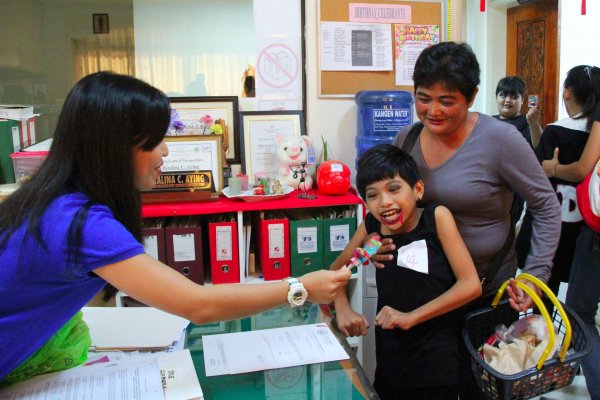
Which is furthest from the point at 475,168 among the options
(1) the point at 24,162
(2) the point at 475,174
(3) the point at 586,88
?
(1) the point at 24,162

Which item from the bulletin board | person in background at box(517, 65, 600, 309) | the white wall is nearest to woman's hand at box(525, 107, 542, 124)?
person in background at box(517, 65, 600, 309)

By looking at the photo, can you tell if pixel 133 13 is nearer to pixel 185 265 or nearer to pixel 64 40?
pixel 64 40

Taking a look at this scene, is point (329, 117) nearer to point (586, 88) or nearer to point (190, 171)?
point (190, 171)

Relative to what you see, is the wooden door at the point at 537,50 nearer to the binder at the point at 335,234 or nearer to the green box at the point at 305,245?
the binder at the point at 335,234

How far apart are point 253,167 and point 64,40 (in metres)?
1.69

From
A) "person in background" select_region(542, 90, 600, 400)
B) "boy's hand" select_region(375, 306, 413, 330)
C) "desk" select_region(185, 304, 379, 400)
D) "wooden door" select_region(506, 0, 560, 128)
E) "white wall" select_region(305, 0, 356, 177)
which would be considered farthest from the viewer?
"wooden door" select_region(506, 0, 560, 128)

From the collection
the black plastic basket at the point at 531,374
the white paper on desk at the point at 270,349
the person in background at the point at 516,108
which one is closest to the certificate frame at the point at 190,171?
the white paper on desk at the point at 270,349

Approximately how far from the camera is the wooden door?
13.0ft

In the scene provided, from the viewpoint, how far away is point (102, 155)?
1.00 m

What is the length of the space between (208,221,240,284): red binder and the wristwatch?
101 centimetres

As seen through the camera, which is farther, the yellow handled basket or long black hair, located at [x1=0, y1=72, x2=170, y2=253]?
the yellow handled basket

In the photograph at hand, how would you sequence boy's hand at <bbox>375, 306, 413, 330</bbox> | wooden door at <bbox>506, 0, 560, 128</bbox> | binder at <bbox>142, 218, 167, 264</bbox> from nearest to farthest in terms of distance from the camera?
1. boy's hand at <bbox>375, 306, 413, 330</bbox>
2. binder at <bbox>142, 218, 167, 264</bbox>
3. wooden door at <bbox>506, 0, 560, 128</bbox>

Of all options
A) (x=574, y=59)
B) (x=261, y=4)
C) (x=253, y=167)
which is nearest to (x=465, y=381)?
(x=253, y=167)

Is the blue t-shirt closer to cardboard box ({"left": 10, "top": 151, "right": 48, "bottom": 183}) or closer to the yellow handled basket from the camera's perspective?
the yellow handled basket
